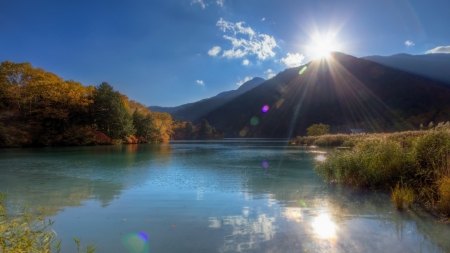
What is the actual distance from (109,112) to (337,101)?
310 feet

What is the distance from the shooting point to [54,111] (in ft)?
137

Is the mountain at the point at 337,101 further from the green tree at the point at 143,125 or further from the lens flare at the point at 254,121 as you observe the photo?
the green tree at the point at 143,125

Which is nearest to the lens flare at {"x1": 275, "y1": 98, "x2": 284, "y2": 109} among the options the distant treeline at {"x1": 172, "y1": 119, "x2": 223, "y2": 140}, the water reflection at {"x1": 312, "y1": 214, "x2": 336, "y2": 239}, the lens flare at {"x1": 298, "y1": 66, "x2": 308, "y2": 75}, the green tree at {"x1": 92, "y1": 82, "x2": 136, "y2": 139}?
the lens flare at {"x1": 298, "y1": 66, "x2": 308, "y2": 75}

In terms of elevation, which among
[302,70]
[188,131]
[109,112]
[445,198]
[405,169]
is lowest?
[445,198]

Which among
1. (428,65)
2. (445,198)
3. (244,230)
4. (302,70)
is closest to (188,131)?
(302,70)

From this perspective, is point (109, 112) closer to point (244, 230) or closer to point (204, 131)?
point (244, 230)

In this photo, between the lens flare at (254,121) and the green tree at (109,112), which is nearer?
the green tree at (109,112)

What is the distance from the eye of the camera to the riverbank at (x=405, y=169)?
6.53m

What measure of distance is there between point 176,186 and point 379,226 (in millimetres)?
6884

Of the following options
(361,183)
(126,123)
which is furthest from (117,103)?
(361,183)

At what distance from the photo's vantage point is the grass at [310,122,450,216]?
Answer: 21.5ft

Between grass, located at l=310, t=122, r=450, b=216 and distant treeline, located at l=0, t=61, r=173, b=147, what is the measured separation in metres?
42.4

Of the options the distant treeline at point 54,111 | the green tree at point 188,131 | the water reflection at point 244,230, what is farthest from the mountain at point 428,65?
the water reflection at point 244,230

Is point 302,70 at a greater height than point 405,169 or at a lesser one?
greater
